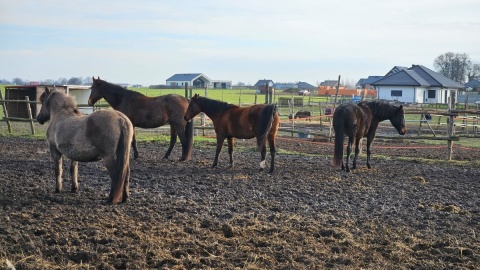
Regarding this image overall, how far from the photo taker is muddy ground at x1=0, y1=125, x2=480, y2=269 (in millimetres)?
4855

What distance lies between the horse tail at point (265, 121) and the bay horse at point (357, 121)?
5.10 feet

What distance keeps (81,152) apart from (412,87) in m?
50.7

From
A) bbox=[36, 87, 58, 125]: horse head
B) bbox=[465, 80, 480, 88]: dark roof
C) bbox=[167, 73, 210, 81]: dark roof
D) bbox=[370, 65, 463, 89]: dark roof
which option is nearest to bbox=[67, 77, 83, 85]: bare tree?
bbox=[167, 73, 210, 81]: dark roof

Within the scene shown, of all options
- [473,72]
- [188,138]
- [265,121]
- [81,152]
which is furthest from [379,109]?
[473,72]

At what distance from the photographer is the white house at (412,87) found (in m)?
53.6

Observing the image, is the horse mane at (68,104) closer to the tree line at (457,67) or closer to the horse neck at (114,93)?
the horse neck at (114,93)

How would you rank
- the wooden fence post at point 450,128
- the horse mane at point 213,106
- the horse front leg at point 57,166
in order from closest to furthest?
the horse front leg at point 57,166
the horse mane at point 213,106
the wooden fence post at point 450,128

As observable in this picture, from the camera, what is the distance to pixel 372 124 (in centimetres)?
1156

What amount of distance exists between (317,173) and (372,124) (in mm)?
2206

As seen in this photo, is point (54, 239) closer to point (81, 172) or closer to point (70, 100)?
point (70, 100)

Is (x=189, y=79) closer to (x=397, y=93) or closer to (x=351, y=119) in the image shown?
(x=397, y=93)

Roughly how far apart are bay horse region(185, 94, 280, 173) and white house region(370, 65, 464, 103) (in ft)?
149

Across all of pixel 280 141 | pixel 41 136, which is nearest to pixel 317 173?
pixel 280 141

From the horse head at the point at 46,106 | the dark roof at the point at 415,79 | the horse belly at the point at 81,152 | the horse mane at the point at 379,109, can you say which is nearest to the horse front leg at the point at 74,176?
the horse belly at the point at 81,152
